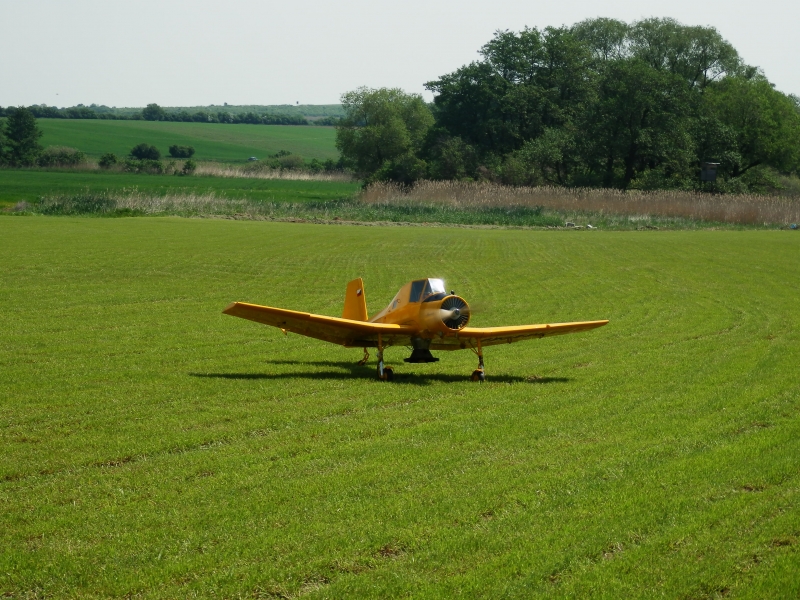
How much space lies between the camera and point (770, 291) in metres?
25.4

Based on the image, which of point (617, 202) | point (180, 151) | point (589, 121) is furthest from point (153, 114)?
point (617, 202)

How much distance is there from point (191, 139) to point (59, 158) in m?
44.3

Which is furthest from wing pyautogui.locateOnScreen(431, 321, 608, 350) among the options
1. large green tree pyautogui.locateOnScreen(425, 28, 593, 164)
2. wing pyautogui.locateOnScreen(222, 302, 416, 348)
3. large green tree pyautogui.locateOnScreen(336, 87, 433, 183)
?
large green tree pyautogui.locateOnScreen(336, 87, 433, 183)

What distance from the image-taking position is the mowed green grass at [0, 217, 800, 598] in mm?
5973

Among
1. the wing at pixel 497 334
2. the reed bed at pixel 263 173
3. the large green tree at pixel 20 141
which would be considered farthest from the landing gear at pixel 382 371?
the large green tree at pixel 20 141

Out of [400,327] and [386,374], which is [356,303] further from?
[400,327]

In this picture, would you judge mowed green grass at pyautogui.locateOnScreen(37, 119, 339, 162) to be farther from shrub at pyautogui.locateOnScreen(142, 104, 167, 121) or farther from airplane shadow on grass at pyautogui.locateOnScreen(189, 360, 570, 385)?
airplane shadow on grass at pyautogui.locateOnScreen(189, 360, 570, 385)

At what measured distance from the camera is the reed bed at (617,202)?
5828 centimetres

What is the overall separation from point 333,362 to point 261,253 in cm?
1959

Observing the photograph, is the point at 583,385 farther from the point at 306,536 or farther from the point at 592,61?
the point at 592,61

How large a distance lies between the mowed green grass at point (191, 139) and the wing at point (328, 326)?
355 feet

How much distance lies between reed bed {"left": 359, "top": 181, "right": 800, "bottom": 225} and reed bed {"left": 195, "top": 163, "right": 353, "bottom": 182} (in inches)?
1790

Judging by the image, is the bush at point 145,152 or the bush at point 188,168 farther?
the bush at point 145,152

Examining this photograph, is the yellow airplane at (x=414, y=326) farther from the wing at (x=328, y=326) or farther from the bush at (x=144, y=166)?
the bush at (x=144, y=166)
